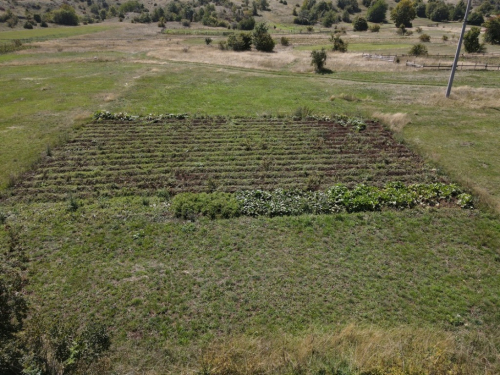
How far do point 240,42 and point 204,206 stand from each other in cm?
5522

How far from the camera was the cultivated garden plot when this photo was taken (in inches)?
699

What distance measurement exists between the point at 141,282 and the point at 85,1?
626 ft

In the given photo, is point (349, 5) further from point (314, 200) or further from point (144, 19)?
point (314, 200)

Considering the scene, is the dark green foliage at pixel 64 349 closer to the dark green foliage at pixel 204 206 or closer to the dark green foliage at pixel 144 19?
the dark green foliage at pixel 204 206

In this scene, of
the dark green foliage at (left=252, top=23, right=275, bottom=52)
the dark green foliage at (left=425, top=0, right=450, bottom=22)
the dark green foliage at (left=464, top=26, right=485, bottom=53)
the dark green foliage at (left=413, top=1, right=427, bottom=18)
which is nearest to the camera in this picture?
the dark green foliage at (left=464, top=26, right=485, bottom=53)

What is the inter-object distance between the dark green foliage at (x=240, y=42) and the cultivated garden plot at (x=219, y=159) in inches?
1687

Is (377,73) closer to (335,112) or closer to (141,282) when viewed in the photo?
(335,112)

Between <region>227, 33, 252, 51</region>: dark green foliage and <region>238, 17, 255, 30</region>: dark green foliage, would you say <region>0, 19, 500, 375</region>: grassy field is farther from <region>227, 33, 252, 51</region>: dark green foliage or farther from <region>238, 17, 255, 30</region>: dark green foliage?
<region>238, 17, 255, 30</region>: dark green foliage

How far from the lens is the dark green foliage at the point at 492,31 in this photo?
204 ft

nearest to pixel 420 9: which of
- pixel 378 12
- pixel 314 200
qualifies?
pixel 378 12

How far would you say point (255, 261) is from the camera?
12.6 meters

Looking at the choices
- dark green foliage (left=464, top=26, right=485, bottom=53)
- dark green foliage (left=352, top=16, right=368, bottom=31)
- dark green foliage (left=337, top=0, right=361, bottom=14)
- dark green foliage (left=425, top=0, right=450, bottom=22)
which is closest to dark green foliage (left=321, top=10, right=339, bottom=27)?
dark green foliage (left=352, top=16, right=368, bottom=31)

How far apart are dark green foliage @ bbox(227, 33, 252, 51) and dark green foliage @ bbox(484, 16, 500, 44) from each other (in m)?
45.9

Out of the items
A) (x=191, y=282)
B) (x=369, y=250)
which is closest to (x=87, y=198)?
(x=191, y=282)
